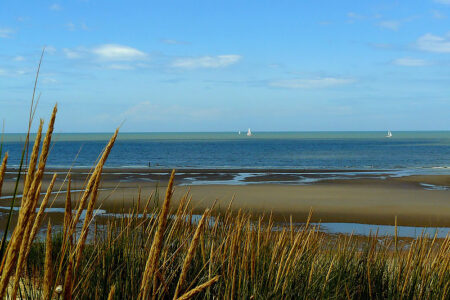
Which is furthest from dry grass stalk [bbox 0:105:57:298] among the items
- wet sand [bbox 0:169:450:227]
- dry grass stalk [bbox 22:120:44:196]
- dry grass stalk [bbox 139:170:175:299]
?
wet sand [bbox 0:169:450:227]

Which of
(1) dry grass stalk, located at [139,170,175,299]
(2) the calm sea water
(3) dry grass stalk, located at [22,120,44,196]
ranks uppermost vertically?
(3) dry grass stalk, located at [22,120,44,196]

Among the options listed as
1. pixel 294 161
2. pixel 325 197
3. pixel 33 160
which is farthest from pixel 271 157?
pixel 33 160

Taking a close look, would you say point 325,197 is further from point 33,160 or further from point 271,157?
point 271,157

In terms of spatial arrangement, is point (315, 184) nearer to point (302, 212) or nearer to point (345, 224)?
point (302, 212)

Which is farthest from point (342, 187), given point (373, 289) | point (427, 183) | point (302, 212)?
point (373, 289)

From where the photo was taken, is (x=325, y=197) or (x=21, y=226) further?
(x=325, y=197)

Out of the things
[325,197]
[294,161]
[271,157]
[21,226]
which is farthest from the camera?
[271,157]

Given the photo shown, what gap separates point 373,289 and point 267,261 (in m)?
1.01

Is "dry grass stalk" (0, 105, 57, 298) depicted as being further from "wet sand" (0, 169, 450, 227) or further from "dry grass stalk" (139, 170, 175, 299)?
"wet sand" (0, 169, 450, 227)

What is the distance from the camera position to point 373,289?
4188mm

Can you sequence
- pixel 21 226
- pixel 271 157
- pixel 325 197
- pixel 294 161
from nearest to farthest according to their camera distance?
pixel 21 226, pixel 325 197, pixel 294 161, pixel 271 157

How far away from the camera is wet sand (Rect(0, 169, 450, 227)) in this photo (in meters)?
15.3

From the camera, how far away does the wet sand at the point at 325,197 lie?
15.3 m

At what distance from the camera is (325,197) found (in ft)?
64.7
